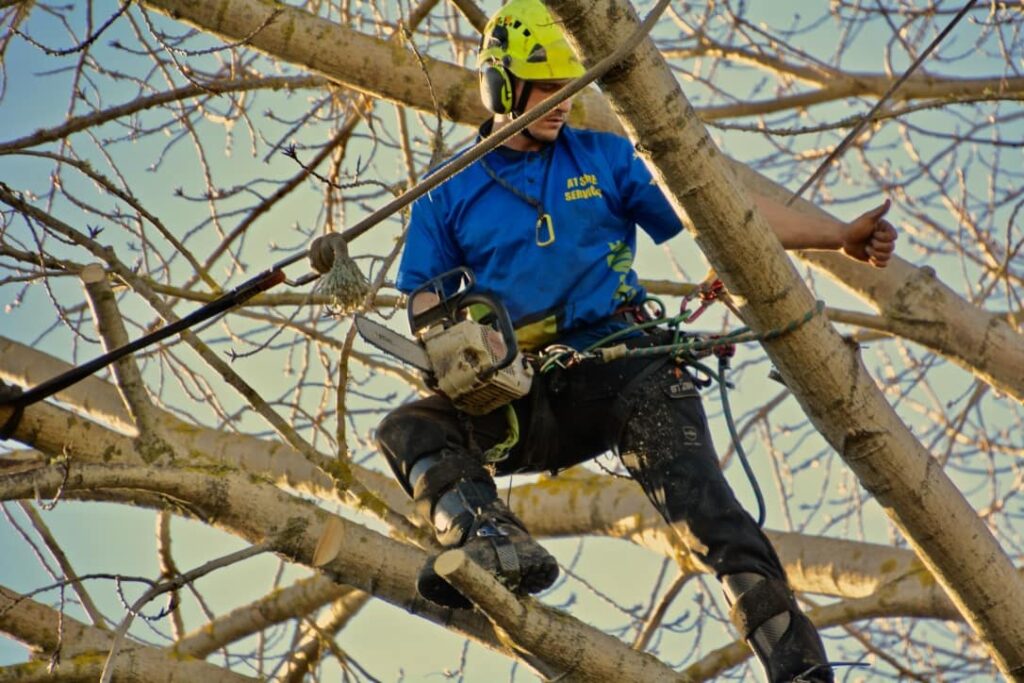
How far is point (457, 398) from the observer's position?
149 inches

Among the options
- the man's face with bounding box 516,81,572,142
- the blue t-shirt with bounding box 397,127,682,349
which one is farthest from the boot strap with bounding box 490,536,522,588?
the man's face with bounding box 516,81,572,142

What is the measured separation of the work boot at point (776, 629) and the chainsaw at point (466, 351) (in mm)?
682

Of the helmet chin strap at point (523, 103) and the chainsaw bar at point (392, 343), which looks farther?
the helmet chin strap at point (523, 103)

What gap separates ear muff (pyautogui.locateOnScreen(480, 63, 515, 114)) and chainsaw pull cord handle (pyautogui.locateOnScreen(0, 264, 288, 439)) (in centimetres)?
94

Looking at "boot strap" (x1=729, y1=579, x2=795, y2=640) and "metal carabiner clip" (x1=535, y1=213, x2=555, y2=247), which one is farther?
"metal carabiner clip" (x1=535, y1=213, x2=555, y2=247)

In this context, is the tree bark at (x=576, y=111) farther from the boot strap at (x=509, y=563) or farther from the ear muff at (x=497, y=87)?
the boot strap at (x=509, y=563)

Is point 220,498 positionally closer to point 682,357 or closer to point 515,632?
point 515,632

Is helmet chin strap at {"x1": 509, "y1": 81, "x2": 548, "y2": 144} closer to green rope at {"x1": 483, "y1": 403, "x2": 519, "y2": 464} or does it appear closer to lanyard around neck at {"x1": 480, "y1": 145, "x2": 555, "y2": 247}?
lanyard around neck at {"x1": 480, "y1": 145, "x2": 555, "y2": 247}

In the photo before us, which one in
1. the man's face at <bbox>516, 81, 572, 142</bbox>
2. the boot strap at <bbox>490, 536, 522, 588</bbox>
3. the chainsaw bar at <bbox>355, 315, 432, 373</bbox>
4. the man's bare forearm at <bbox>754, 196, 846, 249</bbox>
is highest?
the man's face at <bbox>516, 81, 572, 142</bbox>

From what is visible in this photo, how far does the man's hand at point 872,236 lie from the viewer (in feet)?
12.0

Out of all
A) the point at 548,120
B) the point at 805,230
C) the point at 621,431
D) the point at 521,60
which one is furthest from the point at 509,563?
the point at 521,60

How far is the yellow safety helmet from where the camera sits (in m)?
4.18

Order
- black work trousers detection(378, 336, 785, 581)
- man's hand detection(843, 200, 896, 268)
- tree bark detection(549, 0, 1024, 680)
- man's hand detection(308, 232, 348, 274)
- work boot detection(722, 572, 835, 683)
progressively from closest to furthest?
1. tree bark detection(549, 0, 1024, 680)
2. man's hand detection(308, 232, 348, 274)
3. work boot detection(722, 572, 835, 683)
4. man's hand detection(843, 200, 896, 268)
5. black work trousers detection(378, 336, 785, 581)

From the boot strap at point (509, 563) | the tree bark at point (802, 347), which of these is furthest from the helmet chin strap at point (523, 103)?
the boot strap at point (509, 563)
